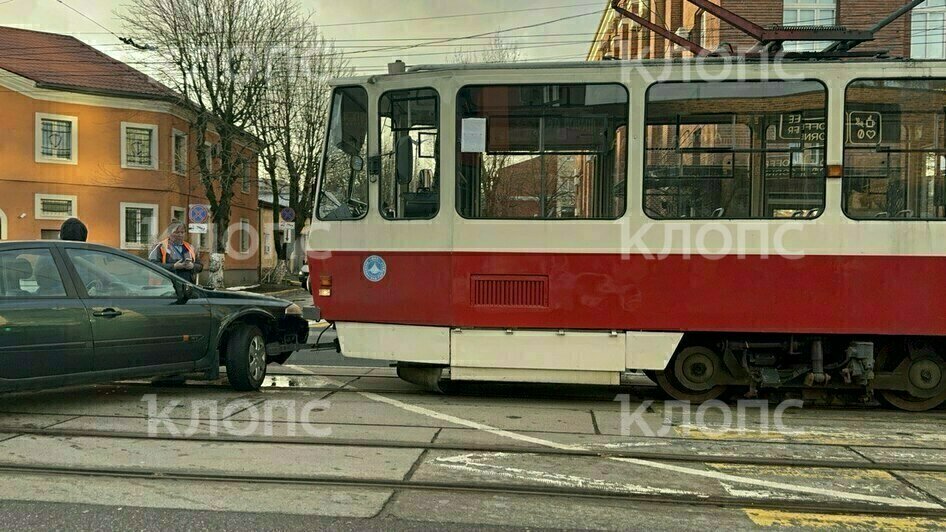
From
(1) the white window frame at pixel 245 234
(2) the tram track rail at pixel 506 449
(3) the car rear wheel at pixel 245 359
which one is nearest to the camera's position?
(2) the tram track rail at pixel 506 449

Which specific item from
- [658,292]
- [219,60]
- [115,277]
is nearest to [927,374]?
[658,292]

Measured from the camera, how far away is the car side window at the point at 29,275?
6.21m

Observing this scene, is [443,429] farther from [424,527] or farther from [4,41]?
[4,41]

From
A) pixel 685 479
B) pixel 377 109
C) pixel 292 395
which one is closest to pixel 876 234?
pixel 685 479

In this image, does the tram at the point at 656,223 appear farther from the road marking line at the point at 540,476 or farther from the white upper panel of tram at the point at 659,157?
the road marking line at the point at 540,476

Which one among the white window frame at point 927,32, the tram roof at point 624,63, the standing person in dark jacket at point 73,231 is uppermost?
the white window frame at point 927,32

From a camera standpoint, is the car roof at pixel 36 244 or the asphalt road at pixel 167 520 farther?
the car roof at pixel 36 244

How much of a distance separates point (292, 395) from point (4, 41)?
3139 centimetres

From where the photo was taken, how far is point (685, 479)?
4.82m

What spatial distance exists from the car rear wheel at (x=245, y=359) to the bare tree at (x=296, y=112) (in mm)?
24287

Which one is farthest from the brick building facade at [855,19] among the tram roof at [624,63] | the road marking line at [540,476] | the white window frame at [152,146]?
the white window frame at [152,146]

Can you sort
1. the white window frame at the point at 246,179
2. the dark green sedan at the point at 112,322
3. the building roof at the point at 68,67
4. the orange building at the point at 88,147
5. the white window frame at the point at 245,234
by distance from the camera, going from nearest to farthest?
the dark green sedan at the point at 112,322, the orange building at the point at 88,147, the building roof at the point at 68,67, the white window frame at the point at 246,179, the white window frame at the point at 245,234

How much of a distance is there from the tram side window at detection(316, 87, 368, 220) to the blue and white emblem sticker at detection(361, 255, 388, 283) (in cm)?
44

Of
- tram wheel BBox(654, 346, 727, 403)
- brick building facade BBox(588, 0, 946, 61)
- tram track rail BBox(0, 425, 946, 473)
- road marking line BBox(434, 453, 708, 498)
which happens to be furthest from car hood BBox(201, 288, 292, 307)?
brick building facade BBox(588, 0, 946, 61)
